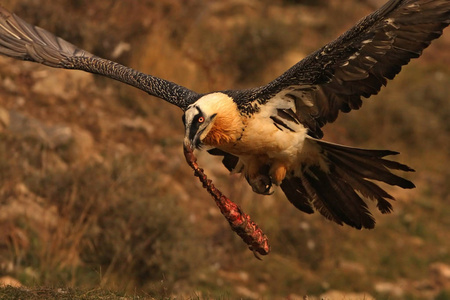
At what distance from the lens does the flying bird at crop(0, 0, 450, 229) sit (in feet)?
20.0

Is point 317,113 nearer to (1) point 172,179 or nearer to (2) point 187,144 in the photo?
(2) point 187,144

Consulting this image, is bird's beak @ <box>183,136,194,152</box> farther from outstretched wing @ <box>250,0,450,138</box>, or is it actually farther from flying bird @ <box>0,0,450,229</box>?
outstretched wing @ <box>250,0,450,138</box>

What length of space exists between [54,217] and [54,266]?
1.13 meters

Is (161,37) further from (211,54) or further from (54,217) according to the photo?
(54,217)

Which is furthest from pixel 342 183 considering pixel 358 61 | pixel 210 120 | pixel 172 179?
pixel 172 179

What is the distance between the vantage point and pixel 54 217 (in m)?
9.74

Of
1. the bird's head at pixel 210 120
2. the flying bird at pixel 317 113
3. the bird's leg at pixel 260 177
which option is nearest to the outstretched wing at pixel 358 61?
the flying bird at pixel 317 113

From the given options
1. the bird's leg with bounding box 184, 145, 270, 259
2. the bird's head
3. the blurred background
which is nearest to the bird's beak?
the bird's head

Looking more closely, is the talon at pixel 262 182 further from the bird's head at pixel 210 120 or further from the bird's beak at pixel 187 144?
the bird's beak at pixel 187 144

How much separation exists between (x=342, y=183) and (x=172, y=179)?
17.2 ft

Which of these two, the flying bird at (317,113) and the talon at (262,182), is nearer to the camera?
the flying bird at (317,113)

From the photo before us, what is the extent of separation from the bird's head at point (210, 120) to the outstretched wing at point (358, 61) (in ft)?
0.68

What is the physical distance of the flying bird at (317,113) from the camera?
608cm

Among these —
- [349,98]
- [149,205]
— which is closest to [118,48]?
[149,205]
